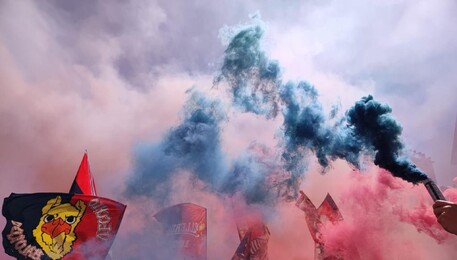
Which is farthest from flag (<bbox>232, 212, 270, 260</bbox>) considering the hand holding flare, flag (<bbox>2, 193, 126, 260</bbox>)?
the hand holding flare

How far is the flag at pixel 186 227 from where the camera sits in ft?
120

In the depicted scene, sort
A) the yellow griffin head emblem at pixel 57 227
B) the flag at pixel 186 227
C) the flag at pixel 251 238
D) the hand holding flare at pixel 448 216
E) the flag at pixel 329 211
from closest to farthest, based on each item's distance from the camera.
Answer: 1. the hand holding flare at pixel 448 216
2. the yellow griffin head emblem at pixel 57 227
3. the flag at pixel 186 227
4. the flag at pixel 329 211
5. the flag at pixel 251 238

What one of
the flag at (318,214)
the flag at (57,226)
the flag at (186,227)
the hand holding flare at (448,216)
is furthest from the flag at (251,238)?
the hand holding flare at (448,216)

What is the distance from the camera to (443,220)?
14.4 feet

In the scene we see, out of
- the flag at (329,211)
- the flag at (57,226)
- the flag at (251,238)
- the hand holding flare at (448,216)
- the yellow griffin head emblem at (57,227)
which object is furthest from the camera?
the flag at (251,238)

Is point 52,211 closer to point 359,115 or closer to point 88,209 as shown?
point 88,209

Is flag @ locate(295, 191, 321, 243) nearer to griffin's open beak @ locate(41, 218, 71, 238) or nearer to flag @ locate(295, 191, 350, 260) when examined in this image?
flag @ locate(295, 191, 350, 260)

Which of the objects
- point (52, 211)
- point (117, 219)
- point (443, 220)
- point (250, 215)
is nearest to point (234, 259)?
point (250, 215)

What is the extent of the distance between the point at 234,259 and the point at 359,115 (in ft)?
90.5

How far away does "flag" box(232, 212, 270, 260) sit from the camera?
126ft

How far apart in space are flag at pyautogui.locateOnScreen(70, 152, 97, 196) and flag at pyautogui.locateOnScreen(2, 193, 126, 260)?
3278mm

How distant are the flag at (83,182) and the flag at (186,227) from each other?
10172 mm

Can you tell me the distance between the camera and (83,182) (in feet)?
87.8

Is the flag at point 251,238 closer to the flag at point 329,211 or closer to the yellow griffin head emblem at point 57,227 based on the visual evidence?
the flag at point 329,211
